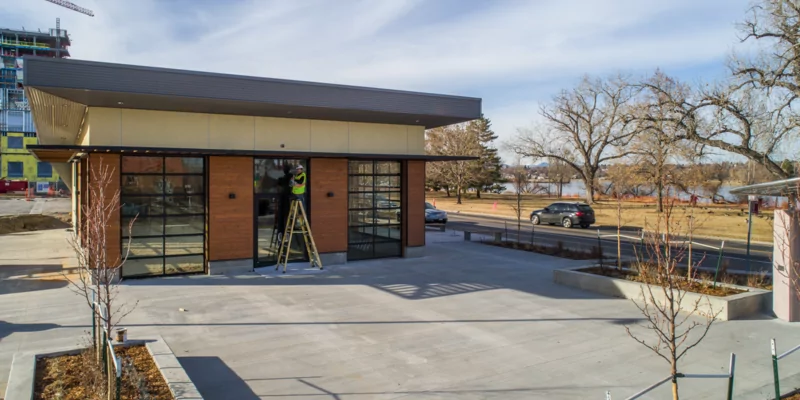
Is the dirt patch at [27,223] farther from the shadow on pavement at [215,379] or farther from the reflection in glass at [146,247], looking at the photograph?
the shadow on pavement at [215,379]

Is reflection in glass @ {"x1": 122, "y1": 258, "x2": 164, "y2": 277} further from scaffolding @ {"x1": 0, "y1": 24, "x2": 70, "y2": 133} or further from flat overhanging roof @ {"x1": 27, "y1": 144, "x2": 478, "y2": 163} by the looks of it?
scaffolding @ {"x1": 0, "y1": 24, "x2": 70, "y2": 133}

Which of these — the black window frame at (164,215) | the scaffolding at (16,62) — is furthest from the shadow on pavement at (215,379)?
the scaffolding at (16,62)

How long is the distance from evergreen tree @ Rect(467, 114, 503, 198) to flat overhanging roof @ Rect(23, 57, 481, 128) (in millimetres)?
45206

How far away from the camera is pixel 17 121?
93.7 m

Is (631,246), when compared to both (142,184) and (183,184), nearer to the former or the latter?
(183,184)

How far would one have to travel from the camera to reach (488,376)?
761 centimetres

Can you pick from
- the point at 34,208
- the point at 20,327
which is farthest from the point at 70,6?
the point at 20,327

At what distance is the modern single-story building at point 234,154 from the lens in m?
13.4

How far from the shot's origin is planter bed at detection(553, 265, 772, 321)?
10.8 meters

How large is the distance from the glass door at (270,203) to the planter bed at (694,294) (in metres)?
8.16

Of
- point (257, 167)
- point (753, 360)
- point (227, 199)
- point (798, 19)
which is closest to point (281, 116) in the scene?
point (257, 167)

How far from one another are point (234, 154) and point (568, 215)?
77.6ft

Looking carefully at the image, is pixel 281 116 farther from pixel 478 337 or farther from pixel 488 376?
pixel 488 376

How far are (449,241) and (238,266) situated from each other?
10487 millimetres
